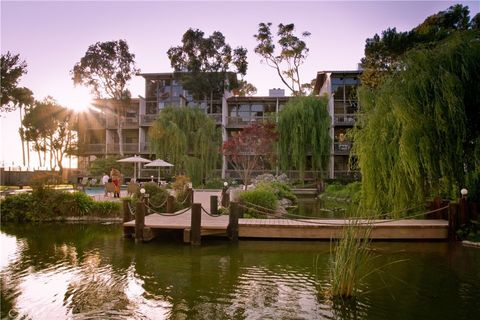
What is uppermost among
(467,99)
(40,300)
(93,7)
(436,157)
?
(93,7)

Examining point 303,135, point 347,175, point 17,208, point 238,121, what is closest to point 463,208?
point 17,208

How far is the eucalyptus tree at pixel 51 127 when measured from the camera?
133 ft

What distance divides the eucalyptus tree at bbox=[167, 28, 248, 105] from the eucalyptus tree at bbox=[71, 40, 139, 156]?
14.3 feet

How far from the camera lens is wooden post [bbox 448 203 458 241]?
1027 centimetres

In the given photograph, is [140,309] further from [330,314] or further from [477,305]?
[477,305]

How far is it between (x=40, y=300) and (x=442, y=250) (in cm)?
878

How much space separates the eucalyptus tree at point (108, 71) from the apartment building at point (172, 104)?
3.18 ft

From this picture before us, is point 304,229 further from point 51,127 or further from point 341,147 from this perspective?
point 51,127

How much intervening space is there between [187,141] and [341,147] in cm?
1324

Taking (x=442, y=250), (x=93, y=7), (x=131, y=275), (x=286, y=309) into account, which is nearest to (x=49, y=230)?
(x=131, y=275)

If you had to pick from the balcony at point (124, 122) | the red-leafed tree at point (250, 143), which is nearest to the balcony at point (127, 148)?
the balcony at point (124, 122)

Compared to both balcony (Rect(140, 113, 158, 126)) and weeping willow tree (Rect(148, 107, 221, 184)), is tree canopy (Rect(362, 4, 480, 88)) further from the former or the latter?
balcony (Rect(140, 113, 158, 126))

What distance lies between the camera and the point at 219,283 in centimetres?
685

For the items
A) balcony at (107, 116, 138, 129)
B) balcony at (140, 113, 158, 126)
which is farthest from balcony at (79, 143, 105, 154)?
balcony at (140, 113, 158, 126)
